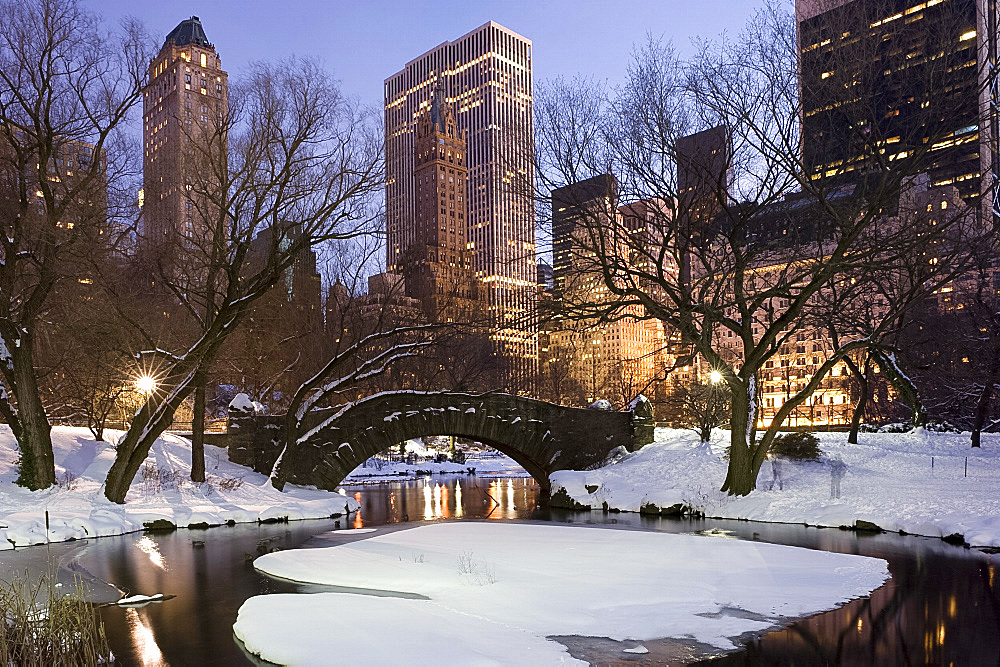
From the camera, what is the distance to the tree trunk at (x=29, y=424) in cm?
2152

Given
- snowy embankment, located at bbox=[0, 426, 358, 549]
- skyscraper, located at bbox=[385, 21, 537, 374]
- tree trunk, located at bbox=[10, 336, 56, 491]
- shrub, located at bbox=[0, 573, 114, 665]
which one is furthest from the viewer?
skyscraper, located at bbox=[385, 21, 537, 374]

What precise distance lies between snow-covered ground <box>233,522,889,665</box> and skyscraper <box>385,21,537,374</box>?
7.96 m

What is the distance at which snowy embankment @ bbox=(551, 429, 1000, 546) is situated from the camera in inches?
817

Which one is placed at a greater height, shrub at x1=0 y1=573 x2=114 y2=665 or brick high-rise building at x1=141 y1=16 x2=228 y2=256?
brick high-rise building at x1=141 y1=16 x2=228 y2=256

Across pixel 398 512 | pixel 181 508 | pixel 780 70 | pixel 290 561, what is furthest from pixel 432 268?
pixel 290 561

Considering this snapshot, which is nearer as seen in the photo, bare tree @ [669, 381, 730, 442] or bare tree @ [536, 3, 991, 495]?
bare tree @ [536, 3, 991, 495]

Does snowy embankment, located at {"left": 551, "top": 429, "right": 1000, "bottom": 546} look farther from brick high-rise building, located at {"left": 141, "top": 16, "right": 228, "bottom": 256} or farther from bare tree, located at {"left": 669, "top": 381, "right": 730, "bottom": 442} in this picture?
brick high-rise building, located at {"left": 141, "top": 16, "right": 228, "bottom": 256}

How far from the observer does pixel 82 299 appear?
91.2 ft

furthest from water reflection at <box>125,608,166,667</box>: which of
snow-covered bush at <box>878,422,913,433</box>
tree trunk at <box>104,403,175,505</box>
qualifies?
snow-covered bush at <box>878,422,913,433</box>

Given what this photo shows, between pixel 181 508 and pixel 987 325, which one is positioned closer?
pixel 181 508

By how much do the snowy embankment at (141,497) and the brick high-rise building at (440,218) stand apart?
12.0 meters

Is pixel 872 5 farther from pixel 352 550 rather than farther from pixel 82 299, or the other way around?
pixel 82 299

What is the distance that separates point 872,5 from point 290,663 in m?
19.9

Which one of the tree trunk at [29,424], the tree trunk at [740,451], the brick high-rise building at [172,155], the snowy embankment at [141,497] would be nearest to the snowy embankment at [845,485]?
the tree trunk at [740,451]
